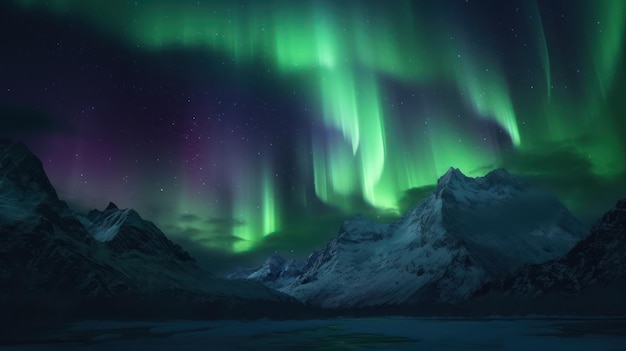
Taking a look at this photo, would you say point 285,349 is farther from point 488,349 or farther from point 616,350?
point 616,350

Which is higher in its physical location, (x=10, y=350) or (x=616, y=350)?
(x=10, y=350)

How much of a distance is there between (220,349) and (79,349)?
30.9m

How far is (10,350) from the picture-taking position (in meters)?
109

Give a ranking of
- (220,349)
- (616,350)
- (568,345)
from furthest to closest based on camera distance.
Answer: (568,345) → (220,349) → (616,350)

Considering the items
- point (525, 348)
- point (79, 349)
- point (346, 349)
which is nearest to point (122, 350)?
point (79, 349)

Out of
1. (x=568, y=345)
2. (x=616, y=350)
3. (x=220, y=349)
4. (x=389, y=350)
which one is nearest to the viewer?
(x=616, y=350)

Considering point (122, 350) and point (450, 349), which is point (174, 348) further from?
point (450, 349)

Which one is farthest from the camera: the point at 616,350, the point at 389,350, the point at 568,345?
the point at 568,345

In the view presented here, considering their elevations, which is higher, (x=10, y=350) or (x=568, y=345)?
(x=10, y=350)

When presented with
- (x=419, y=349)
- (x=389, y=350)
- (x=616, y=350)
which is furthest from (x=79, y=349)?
(x=616, y=350)

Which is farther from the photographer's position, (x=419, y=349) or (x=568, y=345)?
(x=568, y=345)

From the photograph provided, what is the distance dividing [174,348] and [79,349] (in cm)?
2061

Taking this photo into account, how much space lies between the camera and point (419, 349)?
369ft

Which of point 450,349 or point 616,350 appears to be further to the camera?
point 450,349
